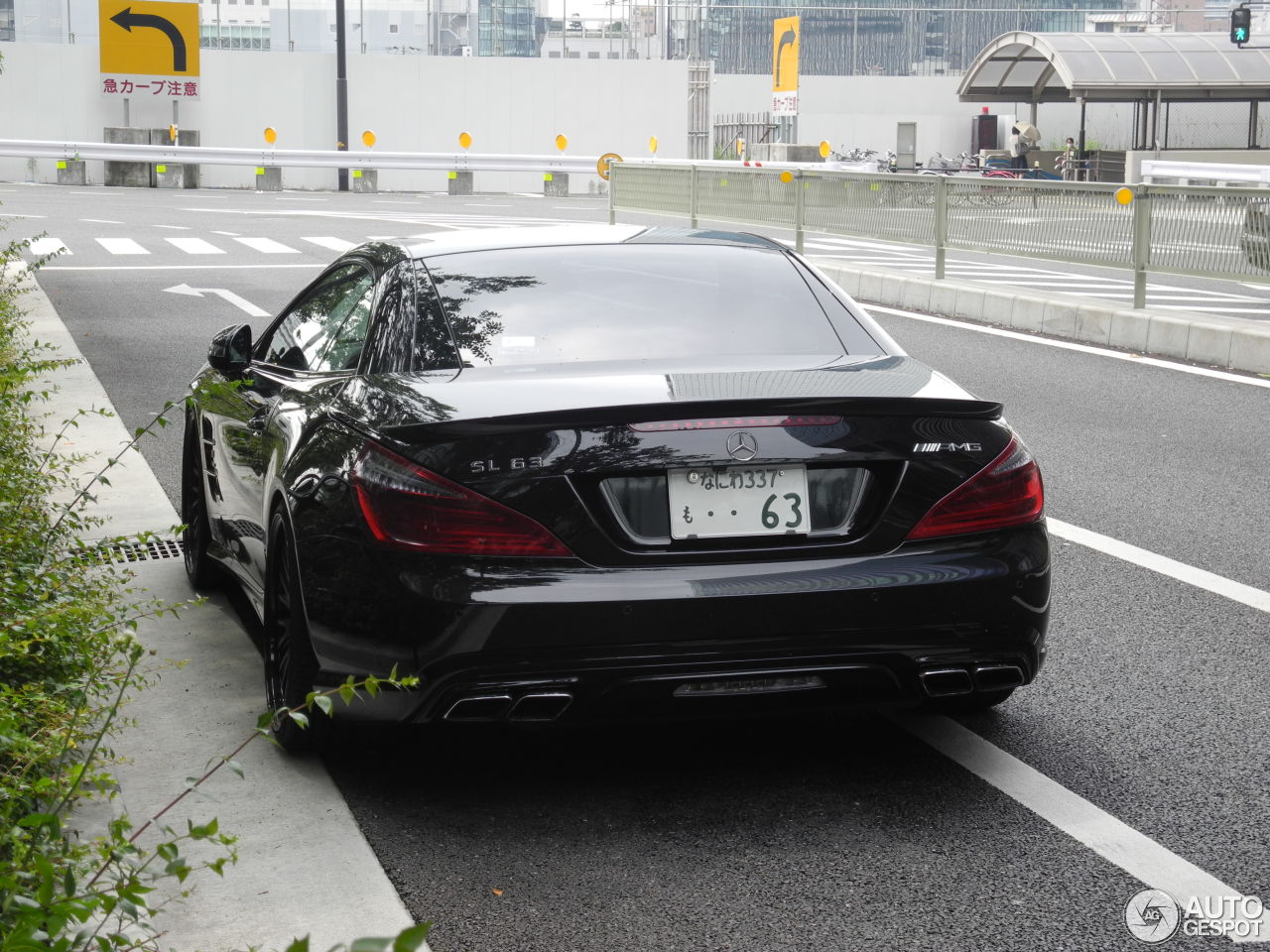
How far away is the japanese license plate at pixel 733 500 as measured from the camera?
3816mm

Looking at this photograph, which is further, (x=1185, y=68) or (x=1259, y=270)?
(x=1185, y=68)

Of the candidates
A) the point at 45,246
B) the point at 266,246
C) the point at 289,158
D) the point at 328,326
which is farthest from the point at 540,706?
the point at 289,158

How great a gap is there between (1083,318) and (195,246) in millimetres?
12524

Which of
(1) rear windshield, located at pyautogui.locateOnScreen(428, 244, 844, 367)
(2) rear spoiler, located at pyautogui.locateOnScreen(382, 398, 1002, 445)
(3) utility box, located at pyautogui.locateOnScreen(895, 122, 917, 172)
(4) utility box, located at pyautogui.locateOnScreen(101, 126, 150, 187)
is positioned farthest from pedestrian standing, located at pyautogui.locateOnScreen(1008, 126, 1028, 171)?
(2) rear spoiler, located at pyautogui.locateOnScreen(382, 398, 1002, 445)

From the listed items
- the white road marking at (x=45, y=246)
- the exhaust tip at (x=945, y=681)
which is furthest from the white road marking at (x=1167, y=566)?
the white road marking at (x=45, y=246)

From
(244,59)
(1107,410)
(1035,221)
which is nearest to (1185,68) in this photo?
(244,59)

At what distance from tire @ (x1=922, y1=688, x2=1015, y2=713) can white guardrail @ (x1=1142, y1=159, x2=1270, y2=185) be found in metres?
23.2

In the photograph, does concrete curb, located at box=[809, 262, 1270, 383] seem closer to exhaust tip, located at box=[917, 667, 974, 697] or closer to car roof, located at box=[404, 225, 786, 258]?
car roof, located at box=[404, 225, 786, 258]

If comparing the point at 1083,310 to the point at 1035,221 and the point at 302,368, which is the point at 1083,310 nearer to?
the point at 1035,221

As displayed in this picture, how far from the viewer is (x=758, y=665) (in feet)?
12.6

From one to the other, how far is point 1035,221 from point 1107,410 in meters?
4.67

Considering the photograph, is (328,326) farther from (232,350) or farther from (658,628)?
(658,628)

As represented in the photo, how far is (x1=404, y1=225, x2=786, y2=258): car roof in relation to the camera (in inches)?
→ 198

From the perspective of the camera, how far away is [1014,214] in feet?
48.8
